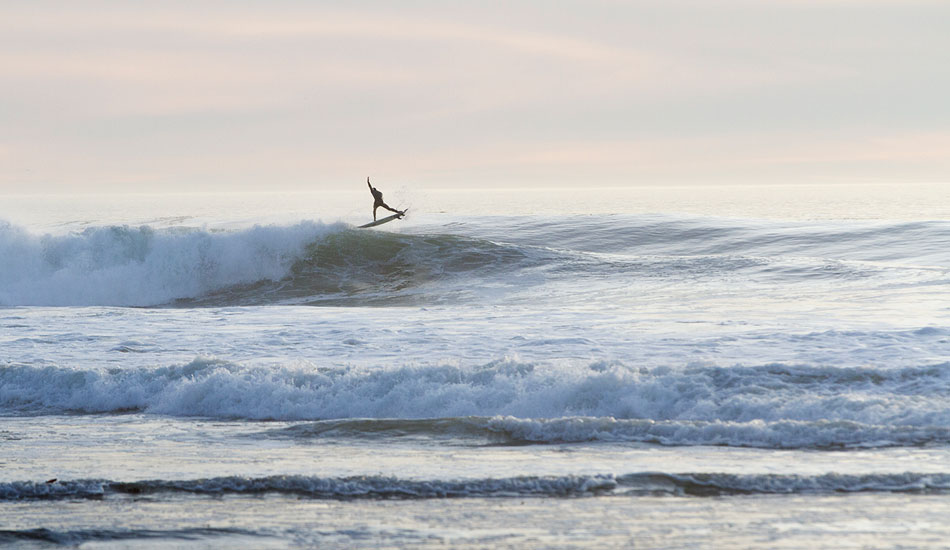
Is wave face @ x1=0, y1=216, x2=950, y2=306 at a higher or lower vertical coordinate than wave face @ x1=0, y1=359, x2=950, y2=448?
higher

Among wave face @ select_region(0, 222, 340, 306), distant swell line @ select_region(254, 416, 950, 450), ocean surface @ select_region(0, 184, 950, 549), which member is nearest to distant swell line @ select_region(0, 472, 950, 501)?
ocean surface @ select_region(0, 184, 950, 549)

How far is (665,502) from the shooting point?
5.93 m

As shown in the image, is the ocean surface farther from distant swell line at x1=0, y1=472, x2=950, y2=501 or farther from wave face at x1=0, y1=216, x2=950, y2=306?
wave face at x1=0, y1=216, x2=950, y2=306

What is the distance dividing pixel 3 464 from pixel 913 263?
19.8 meters

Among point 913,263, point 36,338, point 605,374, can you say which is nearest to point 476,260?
point 913,263

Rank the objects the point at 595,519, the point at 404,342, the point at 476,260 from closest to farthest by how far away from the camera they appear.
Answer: the point at 595,519
the point at 404,342
the point at 476,260

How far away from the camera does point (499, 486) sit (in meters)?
6.28

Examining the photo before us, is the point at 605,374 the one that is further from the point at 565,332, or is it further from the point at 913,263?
the point at 913,263

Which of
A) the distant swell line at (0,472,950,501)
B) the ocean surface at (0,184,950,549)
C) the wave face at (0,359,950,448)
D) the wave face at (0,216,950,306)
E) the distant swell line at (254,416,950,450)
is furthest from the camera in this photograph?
the wave face at (0,216,950,306)

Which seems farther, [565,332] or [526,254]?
[526,254]

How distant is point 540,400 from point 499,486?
2.88 meters

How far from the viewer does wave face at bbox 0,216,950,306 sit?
20.8 meters

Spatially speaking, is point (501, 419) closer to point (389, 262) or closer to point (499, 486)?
point (499, 486)

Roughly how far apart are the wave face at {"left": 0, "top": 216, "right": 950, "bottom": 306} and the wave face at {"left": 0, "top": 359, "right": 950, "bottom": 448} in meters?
9.04
